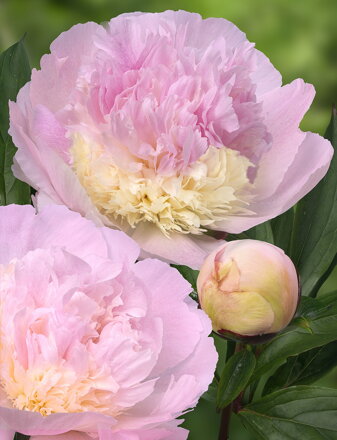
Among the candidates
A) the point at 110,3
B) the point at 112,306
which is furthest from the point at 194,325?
the point at 110,3

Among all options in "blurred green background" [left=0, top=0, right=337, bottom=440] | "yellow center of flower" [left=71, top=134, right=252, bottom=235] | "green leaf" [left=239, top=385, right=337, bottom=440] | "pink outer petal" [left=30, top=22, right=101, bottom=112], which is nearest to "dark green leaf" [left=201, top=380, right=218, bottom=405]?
"green leaf" [left=239, top=385, right=337, bottom=440]

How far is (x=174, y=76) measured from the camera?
2.06ft

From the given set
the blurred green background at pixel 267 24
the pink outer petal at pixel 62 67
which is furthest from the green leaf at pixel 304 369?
the blurred green background at pixel 267 24

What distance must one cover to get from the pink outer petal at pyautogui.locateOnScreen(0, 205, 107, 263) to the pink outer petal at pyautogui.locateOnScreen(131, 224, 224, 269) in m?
0.09

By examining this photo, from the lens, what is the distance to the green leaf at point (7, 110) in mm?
694

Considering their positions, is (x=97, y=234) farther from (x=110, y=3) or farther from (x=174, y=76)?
(x=110, y=3)

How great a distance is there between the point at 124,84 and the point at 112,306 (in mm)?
174

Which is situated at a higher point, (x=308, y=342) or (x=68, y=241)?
(x=68, y=241)

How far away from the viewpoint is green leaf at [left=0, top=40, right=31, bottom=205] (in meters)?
0.69

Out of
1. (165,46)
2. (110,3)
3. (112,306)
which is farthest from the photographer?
(110,3)

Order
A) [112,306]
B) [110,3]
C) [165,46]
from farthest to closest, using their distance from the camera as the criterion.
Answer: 1. [110,3]
2. [165,46]
3. [112,306]

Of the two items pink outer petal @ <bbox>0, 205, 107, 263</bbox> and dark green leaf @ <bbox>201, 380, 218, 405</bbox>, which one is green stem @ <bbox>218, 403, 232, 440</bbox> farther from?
pink outer petal @ <bbox>0, 205, 107, 263</bbox>

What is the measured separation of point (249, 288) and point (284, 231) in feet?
0.76

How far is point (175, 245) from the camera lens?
634 mm
